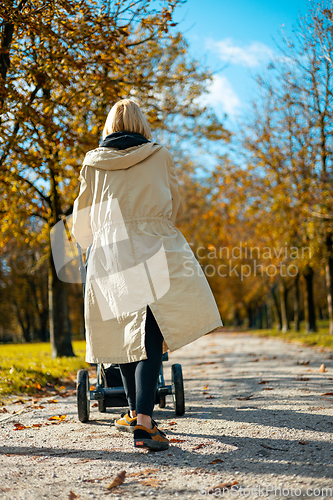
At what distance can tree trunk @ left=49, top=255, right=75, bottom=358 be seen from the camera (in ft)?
35.2

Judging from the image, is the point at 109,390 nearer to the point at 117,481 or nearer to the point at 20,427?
the point at 20,427

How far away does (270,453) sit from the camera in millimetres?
2721

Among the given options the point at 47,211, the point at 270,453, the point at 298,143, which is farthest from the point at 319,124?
the point at 270,453

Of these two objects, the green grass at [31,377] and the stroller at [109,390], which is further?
the green grass at [31,377]

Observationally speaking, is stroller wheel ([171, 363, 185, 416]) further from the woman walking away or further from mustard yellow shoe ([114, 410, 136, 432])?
the woman walking away

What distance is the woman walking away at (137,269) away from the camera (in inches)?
115

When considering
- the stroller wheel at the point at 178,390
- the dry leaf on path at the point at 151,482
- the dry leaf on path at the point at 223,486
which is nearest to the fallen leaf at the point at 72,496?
the dry leaf on path at the point at 151,482

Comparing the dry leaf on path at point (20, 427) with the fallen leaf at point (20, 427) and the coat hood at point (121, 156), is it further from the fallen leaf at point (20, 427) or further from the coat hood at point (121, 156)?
the coat hood at point (121, 156)

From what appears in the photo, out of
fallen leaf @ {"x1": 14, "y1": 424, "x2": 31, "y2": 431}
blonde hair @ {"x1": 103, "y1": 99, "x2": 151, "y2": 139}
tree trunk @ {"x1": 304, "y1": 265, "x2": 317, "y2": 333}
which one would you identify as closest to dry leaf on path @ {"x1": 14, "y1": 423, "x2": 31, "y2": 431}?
fallen leaf @ {"x1": 14, "y1": 424, "x2": 31, "y2": 431}

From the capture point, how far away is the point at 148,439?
2.82 metres

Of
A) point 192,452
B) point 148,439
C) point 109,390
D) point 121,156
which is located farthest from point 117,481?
point 121,156

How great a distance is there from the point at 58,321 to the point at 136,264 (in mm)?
8305

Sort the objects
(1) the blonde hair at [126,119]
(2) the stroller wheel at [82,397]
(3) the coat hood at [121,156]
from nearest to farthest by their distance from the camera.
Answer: (3) the coat hood at [121,156] < (1) the blonde hair at [126,119] < (2) the stroller wheel at [82,397]

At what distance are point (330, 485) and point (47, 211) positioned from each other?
8.88 metres
